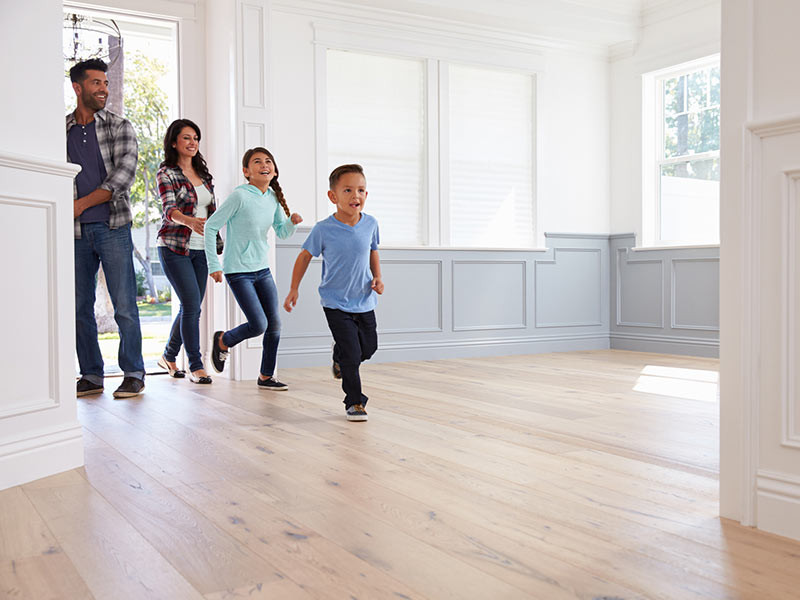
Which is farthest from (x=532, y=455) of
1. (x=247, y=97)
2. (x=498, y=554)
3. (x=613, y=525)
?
(x=247, y=97)

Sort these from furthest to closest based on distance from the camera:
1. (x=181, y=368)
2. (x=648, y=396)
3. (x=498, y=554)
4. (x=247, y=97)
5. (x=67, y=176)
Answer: (x=181, y=368)
(x=247, y=97)
(x=648, y=396)
(x=67, y=176)
(x=498, y=554)

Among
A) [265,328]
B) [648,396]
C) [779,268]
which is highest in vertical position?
[779,268]

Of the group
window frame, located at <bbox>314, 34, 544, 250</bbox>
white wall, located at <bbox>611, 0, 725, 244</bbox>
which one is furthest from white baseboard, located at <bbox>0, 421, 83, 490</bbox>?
white wall, located at <bbox>611, 0, 725, 244</bbox>

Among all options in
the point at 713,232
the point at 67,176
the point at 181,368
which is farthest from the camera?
the point at 713,232

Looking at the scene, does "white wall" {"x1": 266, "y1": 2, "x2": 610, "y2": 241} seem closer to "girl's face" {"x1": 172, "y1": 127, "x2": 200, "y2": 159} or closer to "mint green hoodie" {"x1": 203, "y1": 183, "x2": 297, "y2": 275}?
"girl's face" {"x1": 172, "y1": 127, "x2": 200, "y2": 159}

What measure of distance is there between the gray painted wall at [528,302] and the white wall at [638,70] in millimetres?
315

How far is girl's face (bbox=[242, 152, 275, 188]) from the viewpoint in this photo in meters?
4.07

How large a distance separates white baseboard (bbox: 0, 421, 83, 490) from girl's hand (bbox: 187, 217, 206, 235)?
2021mm

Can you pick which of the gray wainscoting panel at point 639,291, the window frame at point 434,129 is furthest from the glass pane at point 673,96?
the window frame at point 434,129

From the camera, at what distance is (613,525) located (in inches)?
69.1

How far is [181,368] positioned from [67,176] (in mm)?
2775

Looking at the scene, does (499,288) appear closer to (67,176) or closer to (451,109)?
(451,109)

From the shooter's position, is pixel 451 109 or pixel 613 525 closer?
pixel 613 525

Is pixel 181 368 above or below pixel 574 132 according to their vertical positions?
below
